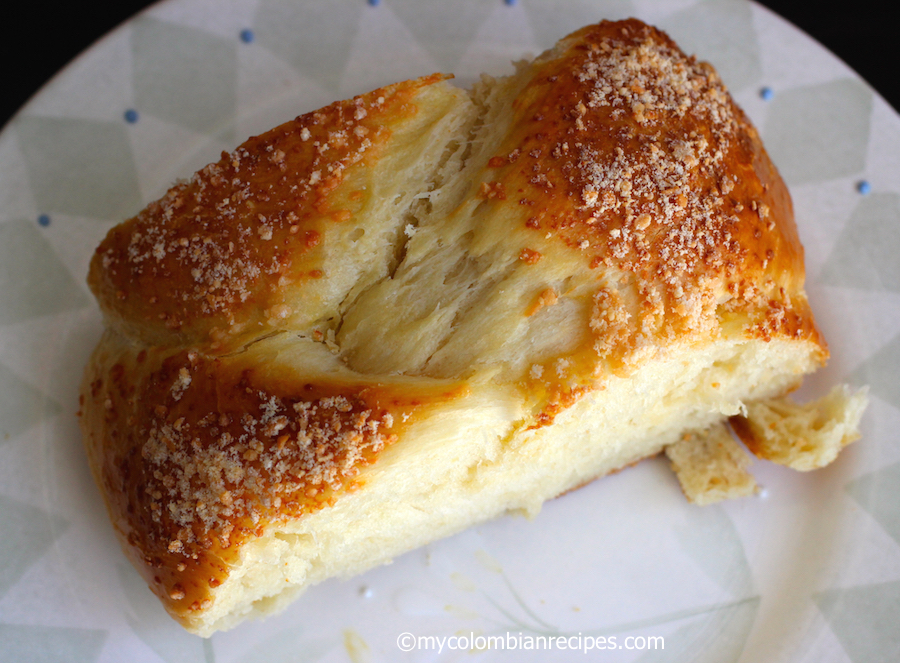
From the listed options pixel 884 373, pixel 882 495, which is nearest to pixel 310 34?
pixel 884 373

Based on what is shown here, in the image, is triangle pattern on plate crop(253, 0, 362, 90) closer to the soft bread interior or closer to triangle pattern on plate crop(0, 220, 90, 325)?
triangle pattern on plate crop(0, 220, 90, 325)

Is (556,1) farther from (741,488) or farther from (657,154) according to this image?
(741,488)

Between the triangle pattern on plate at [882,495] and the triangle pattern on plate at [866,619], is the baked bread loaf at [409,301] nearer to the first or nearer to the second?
the triangle pattern on plate at [882,495]

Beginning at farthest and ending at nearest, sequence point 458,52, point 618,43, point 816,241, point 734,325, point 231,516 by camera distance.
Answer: point 458,52 → point 816,241 → point 618,43 → point 734,325 → point 231,516

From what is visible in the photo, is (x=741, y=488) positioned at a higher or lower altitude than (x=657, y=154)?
lower

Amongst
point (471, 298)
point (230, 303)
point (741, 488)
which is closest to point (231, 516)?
point (230, 303)

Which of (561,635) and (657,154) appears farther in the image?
(561,635)

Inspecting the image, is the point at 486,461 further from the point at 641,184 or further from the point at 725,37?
the point at 725,37
